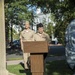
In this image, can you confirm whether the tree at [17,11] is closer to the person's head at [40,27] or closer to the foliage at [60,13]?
the foliage at [60,13]

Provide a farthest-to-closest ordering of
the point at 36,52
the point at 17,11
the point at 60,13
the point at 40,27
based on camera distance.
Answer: the point at 17,11, the point at 60,13, the point at 40,27, the point at 36,52

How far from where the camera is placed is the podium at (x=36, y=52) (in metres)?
5.09

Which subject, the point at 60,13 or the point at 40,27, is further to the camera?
the point at 60,13

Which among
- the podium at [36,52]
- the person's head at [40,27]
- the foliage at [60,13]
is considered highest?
the foliage at [60,13]

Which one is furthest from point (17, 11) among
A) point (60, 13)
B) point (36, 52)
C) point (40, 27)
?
point (36, 52)

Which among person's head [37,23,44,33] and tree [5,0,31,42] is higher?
tree [5,0,31,42]

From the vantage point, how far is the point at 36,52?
17.1 feet

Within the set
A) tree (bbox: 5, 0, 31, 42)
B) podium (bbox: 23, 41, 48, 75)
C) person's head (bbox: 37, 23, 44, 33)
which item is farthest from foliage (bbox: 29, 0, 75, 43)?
podium (bbox: 23, 41, 48, 75)

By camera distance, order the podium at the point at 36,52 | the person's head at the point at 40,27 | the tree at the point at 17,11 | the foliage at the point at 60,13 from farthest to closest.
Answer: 1. the tree at the point at 17,11
2. the foliage at the point at 60,13
3. the person's head at the point at 40,27
4. the podium at the point at 36,52

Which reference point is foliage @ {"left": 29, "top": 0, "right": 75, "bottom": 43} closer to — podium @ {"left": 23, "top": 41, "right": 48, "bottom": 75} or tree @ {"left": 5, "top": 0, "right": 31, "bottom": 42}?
tree @ {"left": 5, "top": 0, "right": 31, "bottom": 42}

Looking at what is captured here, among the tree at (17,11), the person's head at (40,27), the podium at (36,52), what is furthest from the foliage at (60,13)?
the podium at (36,52)

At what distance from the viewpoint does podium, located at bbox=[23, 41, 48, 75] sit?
5.09 metres

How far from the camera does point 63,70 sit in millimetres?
11445

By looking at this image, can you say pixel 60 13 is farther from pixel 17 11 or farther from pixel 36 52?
pixel 17 11
